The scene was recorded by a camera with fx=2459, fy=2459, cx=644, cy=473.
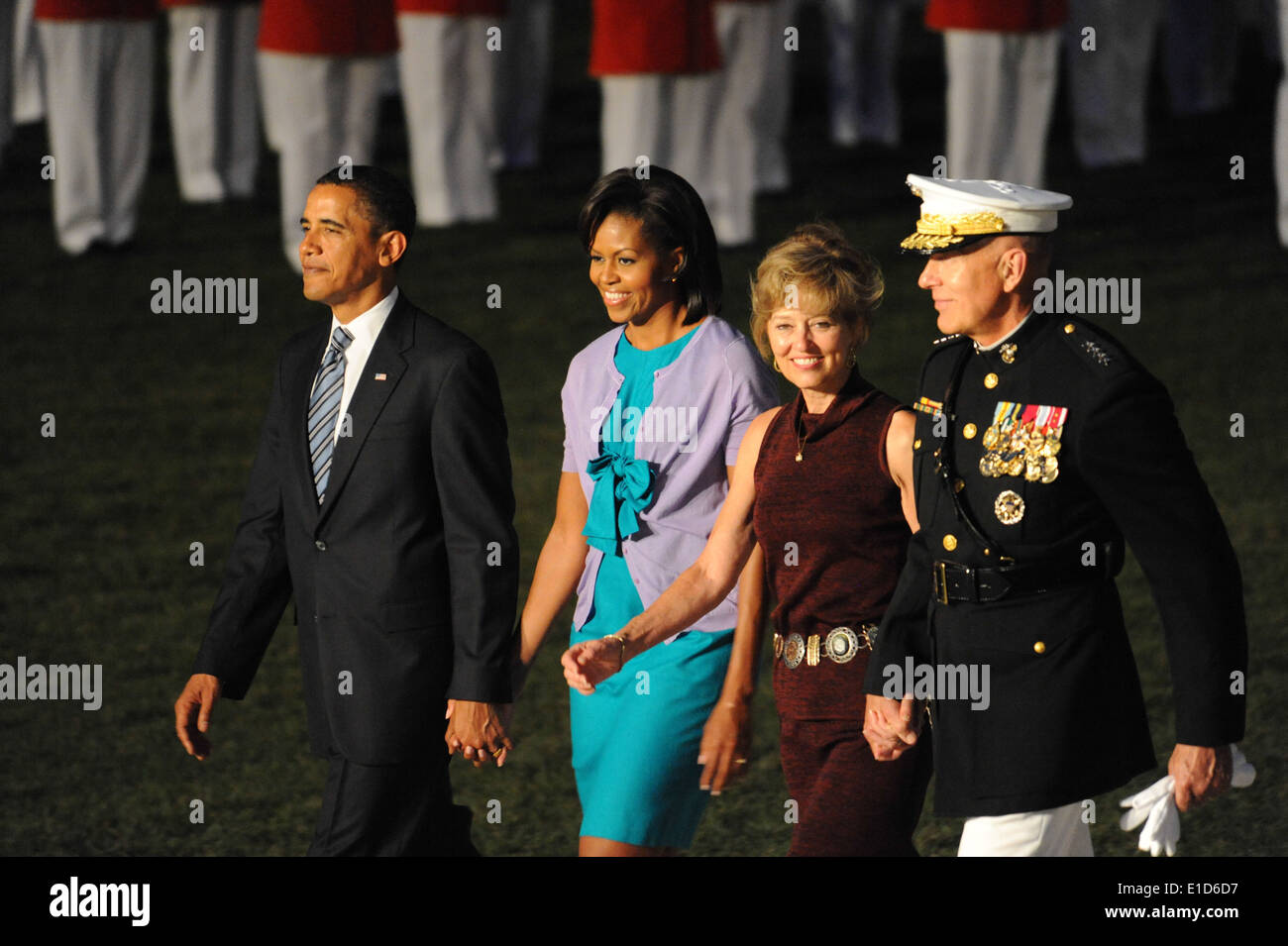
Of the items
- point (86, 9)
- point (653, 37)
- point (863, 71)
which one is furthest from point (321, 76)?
point (863, 71)

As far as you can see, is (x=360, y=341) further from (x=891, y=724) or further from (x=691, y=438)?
(x=891, y=724)

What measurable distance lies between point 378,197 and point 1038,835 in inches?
54.4

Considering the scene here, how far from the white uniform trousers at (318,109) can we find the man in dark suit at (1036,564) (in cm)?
763

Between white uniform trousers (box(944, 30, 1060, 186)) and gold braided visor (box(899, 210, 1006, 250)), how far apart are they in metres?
8.18

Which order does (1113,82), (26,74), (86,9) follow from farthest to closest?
(26,74), (1113,82), (86,9)

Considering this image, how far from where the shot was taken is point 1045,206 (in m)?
3.56

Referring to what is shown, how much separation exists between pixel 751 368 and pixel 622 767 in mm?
694

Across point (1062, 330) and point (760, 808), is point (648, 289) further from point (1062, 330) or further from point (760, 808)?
point (760, 808)

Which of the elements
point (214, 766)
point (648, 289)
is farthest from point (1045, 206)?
point (214, 766)

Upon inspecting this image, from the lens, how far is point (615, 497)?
408cm

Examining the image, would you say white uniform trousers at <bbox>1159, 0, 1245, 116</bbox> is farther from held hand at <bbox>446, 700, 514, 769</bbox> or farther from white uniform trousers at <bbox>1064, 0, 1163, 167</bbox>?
held hand at <bbox>446, 700, 514, 769</bbox>

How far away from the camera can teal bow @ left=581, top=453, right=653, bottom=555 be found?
4.05 meters

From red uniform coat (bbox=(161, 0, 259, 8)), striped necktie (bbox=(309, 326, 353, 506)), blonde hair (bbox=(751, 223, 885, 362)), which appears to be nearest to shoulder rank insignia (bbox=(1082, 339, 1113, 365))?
blonde hair (bbox=(751, 223, 885, 362))

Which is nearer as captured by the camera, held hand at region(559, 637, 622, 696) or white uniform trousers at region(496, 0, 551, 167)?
held hand at region(559, 637, 622, 696)
